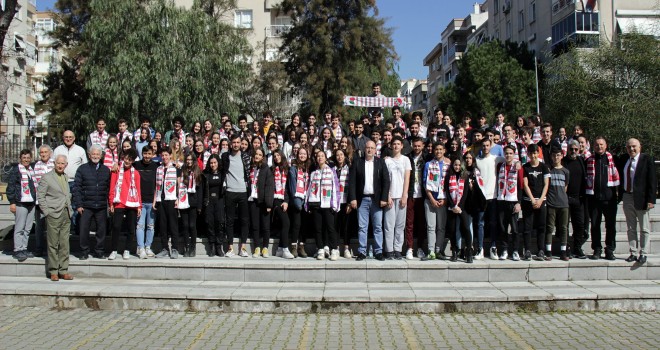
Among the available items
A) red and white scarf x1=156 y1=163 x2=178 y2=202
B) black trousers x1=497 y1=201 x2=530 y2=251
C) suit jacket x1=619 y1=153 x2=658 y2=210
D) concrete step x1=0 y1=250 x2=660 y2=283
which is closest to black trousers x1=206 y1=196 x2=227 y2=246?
red and white scarf x1=156 y1=163 x2=178 y2=202

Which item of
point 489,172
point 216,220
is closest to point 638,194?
point 489,172

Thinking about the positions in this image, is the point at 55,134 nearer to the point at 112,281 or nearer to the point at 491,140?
the point at 112,281

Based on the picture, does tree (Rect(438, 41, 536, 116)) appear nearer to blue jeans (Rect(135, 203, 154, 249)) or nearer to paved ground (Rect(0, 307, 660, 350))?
blue jeans (Rect(135, 203, 154, 249))

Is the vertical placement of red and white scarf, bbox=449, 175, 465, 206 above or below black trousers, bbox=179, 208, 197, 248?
above

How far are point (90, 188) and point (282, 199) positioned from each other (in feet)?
11.0

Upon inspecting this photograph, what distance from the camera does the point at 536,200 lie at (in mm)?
9867

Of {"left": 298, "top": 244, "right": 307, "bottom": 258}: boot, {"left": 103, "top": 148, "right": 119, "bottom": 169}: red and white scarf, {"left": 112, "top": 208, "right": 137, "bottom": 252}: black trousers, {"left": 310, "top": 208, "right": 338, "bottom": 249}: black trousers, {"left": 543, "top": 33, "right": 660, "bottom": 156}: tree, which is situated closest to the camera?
{"left": 310, "top": 208, "right": 338, "bottom": 249}: black trousers

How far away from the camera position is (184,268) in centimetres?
962

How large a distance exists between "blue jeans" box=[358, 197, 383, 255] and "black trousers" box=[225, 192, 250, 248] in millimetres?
2060

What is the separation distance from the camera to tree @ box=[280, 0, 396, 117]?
101ft

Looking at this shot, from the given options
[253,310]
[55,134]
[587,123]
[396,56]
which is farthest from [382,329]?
[396,56]

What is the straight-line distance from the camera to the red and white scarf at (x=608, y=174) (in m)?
9.96

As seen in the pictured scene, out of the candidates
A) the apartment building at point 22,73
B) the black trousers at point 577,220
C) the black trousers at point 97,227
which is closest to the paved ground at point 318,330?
the black trousers at point 97,227

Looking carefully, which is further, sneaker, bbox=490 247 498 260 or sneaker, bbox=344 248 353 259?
sneaker, bbox=344 248 353 259
